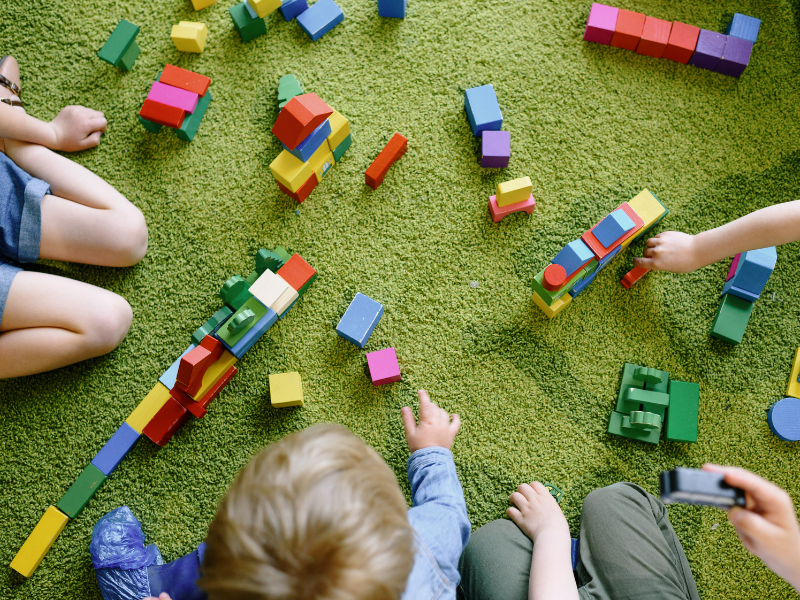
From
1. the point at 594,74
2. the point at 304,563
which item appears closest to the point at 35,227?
the point at 304,563

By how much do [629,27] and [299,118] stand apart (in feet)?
2.24

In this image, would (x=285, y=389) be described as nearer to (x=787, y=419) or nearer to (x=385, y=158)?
(x=385, y=158)

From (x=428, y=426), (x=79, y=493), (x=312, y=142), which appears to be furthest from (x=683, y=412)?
(x=79, y=493)

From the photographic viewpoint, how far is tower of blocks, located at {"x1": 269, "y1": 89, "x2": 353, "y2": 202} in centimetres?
95

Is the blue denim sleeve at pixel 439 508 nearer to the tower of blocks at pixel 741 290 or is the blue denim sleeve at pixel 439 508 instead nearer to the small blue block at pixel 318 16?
the tower of blocks at pixel 741 290

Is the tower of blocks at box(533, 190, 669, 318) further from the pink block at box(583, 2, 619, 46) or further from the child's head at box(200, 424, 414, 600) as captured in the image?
the child's head at box(200, 424, 414, 600)

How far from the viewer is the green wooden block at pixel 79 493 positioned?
0.98 m

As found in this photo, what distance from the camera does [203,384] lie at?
0.99m

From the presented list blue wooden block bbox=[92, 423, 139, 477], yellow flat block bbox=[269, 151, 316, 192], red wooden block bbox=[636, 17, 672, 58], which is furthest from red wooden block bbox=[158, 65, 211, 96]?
red wooden block bbox=[636, 17, 672, 58]

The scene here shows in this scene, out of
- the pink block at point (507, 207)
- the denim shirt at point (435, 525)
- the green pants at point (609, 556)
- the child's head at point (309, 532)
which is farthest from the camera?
the pink block at point (507, 207)

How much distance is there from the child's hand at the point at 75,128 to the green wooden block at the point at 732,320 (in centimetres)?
124

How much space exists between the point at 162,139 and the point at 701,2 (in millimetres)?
1134

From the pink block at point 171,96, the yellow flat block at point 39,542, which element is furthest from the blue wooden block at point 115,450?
the pink block at point 171,96

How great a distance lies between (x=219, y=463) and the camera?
3.28ft
